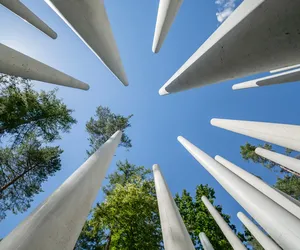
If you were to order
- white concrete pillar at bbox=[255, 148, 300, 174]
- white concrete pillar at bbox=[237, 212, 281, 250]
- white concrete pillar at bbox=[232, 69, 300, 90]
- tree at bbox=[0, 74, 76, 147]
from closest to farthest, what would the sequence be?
white concrete pillar at bbox=[255, 148, 300, 174], white concrete pillar at bbox=[237, 212, 281, 250], white concrete pillar at bbox=[232, 69, 300, 90], tree at bbox=[0, 74, 76, 147]

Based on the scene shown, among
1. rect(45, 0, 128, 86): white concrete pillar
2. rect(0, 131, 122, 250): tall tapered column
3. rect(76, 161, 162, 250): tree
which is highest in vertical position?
rect(76, 161, 162, 250): tree

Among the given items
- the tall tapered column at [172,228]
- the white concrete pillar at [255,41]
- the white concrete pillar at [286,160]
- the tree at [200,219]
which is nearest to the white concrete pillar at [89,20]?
the white concrete pillar at [255,41]

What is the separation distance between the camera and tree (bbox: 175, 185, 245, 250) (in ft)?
68.2

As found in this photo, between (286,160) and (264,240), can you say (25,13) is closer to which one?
(286,160)

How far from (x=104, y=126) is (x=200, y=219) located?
17421mm

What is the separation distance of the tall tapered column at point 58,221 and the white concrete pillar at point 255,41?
8.94 feet

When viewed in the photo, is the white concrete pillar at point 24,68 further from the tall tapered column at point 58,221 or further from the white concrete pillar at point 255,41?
the white concrete pillar at point 255,41

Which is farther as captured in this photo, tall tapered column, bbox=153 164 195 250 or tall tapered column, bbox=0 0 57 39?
tall tapered column, bbox=0 0 57 39

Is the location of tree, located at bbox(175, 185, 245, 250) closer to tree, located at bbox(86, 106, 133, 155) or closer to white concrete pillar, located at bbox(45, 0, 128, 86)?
tree, located at bbox(86, 106, 133, 155)

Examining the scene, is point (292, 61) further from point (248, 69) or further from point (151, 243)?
point (151, 243)

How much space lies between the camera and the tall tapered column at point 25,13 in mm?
7260

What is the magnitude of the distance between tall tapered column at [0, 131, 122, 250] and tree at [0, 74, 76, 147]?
49.1 feet

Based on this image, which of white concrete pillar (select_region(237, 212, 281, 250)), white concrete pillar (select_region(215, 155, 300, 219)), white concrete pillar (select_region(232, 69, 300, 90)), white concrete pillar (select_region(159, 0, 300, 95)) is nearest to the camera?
white concrete pillar (select_region(159, 0, 300, 95))

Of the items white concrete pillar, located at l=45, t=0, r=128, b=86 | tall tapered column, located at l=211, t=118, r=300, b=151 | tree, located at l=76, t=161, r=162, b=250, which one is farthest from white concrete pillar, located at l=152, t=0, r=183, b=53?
tree, located at l=76, t=161, r=162, b=250
